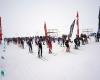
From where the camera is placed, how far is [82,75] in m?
10.3

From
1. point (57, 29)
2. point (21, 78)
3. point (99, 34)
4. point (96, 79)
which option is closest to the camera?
point (96, 79)

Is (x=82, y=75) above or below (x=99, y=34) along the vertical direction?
below

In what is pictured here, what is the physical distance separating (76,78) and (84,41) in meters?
21.4

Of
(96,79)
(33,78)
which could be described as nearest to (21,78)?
(33,78)

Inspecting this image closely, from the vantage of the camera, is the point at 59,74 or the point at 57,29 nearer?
the point at 59,74

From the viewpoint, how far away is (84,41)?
3055 cm

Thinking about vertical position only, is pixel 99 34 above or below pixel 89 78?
above

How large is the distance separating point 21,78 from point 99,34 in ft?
74.0

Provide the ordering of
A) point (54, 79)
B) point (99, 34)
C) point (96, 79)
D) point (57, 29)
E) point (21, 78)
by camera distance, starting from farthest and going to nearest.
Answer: point (57, 29) < point (99, 34) < point (21, 78) < point (54, 79) < point (96, 79)

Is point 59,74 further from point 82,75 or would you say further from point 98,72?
point 98,72

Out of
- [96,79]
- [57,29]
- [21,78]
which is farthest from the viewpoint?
[57,29]

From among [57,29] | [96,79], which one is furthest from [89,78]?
[57,29]

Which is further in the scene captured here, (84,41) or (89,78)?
(84,41)

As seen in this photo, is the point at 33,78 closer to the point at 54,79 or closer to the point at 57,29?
the point at 54,79
